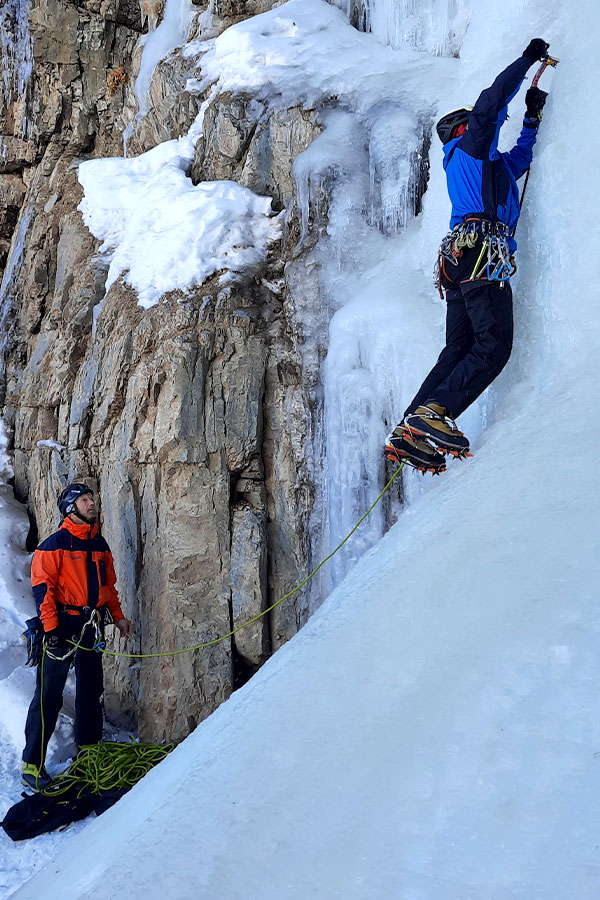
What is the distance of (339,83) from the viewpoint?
6016 mm

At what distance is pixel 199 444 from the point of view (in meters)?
5.30

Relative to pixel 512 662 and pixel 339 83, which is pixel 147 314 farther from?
pixel 512 662

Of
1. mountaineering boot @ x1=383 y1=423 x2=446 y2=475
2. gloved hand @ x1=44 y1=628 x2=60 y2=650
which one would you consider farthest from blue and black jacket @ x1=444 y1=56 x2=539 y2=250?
gloved hand @ x1=44 y1=628 x2=60 y2=650

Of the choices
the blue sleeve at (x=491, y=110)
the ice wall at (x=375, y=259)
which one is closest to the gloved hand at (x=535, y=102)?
the blue sleeve at (x=491, y=110)

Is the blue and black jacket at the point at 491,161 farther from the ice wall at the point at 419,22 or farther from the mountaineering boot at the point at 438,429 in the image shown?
the ice wall at the point at 419,22

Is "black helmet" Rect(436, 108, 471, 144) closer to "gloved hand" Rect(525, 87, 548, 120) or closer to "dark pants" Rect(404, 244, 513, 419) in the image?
"gloved hand" Rect(525, 87, 548, 120)

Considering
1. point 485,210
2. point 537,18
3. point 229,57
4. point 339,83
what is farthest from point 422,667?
point 229,57

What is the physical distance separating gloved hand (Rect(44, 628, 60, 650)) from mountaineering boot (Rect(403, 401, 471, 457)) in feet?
8.92

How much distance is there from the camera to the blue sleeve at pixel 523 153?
3.42 meters

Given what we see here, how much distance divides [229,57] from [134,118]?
1.79 metres

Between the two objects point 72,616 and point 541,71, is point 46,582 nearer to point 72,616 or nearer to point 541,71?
point 72,616

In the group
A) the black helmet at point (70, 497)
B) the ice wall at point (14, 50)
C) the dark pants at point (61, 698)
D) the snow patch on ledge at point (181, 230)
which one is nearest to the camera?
the dark pants at point (61, 698)

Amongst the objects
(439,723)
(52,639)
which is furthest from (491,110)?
(52,639)

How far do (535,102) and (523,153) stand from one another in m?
0.22
